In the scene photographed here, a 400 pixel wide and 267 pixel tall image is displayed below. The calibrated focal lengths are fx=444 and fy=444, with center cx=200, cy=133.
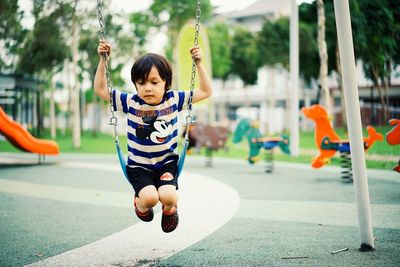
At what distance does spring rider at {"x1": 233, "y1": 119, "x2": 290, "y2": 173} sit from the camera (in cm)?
1008

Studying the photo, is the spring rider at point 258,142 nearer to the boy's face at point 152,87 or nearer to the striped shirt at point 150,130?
the striped shirt at point 150,130

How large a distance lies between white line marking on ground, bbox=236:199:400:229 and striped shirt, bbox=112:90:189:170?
6.38 feet

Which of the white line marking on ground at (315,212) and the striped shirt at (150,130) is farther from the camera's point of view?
the white line marking on ground at (315,212)

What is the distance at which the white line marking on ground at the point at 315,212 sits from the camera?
4.59 m

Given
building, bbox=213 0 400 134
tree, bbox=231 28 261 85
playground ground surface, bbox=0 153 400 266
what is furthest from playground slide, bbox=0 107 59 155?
tree, bbox=231 28 261 85

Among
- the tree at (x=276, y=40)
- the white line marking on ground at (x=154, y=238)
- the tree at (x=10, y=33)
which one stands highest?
the tree at (x=276, y=40)

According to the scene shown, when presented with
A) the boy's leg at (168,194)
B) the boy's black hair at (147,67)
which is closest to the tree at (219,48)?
the boy's black hair at (147,67)

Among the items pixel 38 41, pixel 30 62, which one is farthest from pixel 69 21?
pixel 30 62

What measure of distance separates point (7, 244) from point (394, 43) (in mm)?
8359

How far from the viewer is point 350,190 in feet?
23.3

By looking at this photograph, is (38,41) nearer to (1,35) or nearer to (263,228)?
(1,35)

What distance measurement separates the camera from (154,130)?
329 centimetres

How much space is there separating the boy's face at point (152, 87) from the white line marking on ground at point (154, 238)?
1.18 m

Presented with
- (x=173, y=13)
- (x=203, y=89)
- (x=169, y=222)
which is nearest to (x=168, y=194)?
(x=169, y=222)
